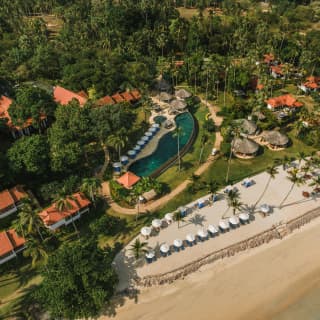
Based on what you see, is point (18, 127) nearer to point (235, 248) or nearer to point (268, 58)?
point (235, 248)

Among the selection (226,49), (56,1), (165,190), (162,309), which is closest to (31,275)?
(162,309)

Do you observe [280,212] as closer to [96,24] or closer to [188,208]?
[188,208]

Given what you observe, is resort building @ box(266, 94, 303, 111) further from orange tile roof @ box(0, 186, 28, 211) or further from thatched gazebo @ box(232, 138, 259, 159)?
orange tile roof @ box(0, 186, 28, 211)

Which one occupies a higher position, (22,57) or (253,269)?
(22,57)

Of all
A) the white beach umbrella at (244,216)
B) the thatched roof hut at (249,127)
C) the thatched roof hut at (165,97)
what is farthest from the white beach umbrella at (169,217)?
the thatched roof hut at (165,97)

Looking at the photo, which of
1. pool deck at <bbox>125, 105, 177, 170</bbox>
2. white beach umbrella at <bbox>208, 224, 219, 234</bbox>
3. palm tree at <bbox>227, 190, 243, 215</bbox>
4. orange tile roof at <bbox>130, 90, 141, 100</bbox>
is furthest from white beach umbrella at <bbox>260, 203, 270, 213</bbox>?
orange tile roof at <bbox>130, 90, 141, 100</bbox>
